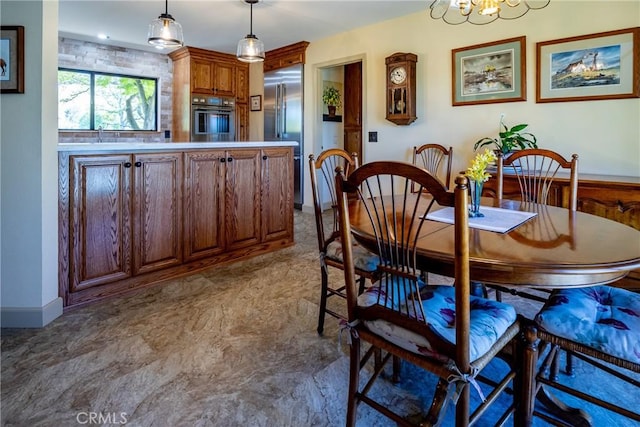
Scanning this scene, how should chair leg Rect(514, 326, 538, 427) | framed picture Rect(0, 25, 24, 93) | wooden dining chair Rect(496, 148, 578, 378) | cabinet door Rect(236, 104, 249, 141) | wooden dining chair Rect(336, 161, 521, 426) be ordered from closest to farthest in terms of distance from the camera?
wooden dining chair Rect(336, 161, 521, 426) < chair leg Rect(514, 326, 538, 427) < wooden dining chair Rect(496, 148, 578, 378) < framed picture Rect(0, 25, 24, 93) < cabinet door Rect(236, 104, 249, 141)

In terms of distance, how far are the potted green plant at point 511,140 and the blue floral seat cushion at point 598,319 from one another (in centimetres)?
189

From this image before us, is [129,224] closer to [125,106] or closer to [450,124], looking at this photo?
[450,124]

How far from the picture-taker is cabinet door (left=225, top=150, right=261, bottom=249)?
3162 mm

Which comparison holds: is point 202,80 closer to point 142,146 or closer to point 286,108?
point 286,108

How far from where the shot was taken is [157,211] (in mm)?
2713

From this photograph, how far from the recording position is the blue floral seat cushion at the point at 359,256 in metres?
1.86

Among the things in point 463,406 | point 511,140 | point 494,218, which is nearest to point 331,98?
point 511,140

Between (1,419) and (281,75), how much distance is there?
527 cm

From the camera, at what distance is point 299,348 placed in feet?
6.36

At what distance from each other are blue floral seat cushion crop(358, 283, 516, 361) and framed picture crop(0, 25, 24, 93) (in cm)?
218

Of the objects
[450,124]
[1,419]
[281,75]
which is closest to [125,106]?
[281,75]

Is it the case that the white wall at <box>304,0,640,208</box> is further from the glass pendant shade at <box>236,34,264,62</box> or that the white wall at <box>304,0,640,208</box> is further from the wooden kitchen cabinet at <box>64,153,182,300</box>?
the wooden kitchen cabinet at <box>64,153,182,300</box>

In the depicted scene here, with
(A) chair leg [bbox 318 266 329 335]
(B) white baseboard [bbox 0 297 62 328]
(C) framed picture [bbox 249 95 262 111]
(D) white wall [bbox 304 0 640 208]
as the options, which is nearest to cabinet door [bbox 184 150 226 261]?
(B) white baseboard [bbox 0 297 62 328]

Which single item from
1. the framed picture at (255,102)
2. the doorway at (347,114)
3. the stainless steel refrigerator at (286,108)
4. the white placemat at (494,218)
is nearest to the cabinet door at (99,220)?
the white placemat at (494,218)
